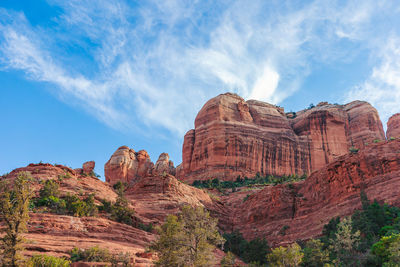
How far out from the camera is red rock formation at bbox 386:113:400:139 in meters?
97.8

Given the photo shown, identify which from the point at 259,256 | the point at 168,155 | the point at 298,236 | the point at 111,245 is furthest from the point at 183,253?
the point at 168,155

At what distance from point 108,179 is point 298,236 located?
68719 millimetres

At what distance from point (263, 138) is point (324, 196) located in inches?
2008

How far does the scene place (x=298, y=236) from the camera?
3941 cm

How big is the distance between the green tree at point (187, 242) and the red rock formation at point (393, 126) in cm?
9217

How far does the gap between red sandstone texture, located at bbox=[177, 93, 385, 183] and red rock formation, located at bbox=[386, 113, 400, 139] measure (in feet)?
13.1

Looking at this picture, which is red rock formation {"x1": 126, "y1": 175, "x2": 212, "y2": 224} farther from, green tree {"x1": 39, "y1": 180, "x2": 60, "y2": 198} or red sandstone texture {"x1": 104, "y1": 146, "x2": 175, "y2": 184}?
red sandstone texture {"x1": 104, "y1": 146, "x2": 175, "y2": 184}

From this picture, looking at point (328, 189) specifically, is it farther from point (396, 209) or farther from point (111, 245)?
point (111, 245)

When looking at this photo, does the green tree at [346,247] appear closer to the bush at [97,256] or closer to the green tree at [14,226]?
the bush at [97,256]

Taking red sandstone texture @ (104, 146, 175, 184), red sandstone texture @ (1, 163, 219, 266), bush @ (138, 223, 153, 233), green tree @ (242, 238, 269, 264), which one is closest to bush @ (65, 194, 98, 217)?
red sandstone texture @ (1, 163, 219, 266)

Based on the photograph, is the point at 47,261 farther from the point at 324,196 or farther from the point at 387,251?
the point at 324,196

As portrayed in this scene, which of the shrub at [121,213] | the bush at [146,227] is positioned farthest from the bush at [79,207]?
the bush at [146,227]

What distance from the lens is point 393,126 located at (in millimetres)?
101688

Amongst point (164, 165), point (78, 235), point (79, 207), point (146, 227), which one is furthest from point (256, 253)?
point (164, 165)
